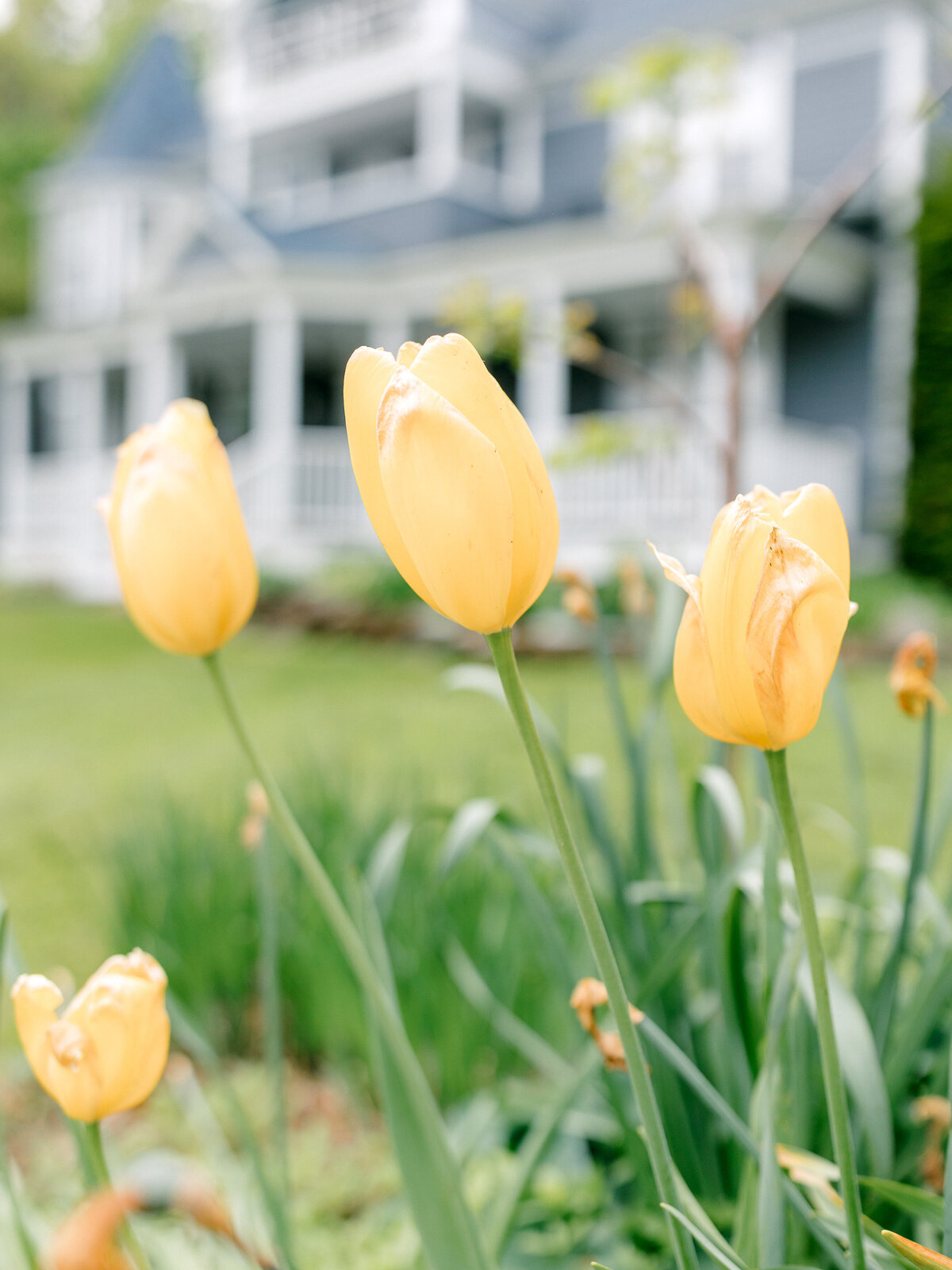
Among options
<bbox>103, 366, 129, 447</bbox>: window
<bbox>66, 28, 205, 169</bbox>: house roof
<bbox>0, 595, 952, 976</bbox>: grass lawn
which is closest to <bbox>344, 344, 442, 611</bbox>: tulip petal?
<bbox>0, 595, 952, 976</bbox>: grass lawn

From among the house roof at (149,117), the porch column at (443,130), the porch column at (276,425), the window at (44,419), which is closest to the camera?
the porch column at (276,425)

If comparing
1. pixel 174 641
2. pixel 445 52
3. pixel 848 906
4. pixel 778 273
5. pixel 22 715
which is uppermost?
pixel 445 52

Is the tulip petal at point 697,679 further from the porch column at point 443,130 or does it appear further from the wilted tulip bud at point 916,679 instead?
the porch column at point 443,130

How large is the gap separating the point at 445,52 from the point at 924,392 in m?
7.08

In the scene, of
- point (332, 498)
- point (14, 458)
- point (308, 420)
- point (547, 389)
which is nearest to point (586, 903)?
point (547, 389)

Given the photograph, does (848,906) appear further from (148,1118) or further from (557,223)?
(557,223)

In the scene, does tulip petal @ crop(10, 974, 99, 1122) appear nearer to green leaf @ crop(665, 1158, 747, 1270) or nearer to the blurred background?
green leaf @ crop(665, 1158, 747, 1270)

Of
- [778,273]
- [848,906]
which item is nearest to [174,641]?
[848,906]

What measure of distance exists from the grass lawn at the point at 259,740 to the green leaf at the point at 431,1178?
756 mm

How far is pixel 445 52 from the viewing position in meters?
12.7

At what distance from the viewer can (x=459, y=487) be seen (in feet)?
1.54

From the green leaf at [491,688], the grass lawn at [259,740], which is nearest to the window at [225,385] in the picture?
the grass lawn at [259,740]

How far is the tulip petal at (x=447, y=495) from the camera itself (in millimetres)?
467

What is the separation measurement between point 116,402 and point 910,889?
709 inches
